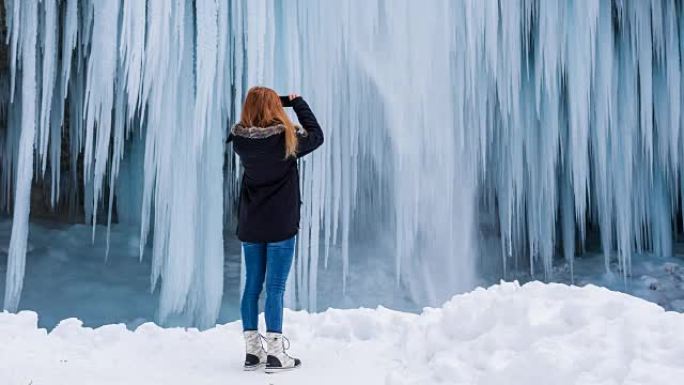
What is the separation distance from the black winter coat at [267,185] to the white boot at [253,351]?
40 cm

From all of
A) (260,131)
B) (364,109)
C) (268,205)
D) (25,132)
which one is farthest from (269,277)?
(364,109)

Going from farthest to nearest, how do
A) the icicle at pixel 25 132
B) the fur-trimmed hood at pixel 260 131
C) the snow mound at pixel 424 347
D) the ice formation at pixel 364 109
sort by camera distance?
1. the ice formation at pixel 364 109
2. the icicle at pixel 25 132
3. the fur-trimmed hood at pixel 260 131
4. the snow mound at pixel 424 347

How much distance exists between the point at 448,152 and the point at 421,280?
1887 mm

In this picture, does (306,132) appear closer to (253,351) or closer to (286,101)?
(286,101)

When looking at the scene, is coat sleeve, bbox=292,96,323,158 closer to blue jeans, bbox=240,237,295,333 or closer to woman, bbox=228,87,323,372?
woman, bbox=228,87,323,372

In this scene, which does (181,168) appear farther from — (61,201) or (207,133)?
(61,201)

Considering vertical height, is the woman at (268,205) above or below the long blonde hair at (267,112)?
below

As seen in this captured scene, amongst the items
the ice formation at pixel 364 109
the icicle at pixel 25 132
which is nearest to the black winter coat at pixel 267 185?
the ice formation at pixel 364 109

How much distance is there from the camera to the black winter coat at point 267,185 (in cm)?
285

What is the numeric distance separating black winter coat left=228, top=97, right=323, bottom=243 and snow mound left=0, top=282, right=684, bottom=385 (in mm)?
581

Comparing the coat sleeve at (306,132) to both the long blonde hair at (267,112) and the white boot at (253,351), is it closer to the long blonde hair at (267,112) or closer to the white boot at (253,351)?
the long blonde hair at (267,112)

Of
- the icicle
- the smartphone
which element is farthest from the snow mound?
the icicle

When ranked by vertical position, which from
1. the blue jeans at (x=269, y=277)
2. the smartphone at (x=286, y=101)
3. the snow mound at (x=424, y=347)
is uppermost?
the smartphone at (x=286, y=101)

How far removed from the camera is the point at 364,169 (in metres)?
8.70
